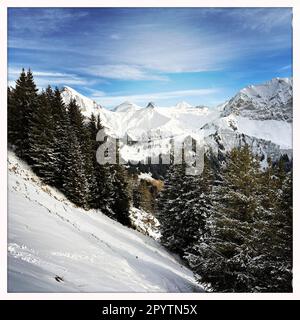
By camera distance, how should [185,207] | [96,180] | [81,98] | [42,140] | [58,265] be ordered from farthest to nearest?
[96,180] < [42,140] < [185,207] < [81,98] < [58,265]

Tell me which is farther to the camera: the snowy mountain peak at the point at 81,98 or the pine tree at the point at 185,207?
the pine tree at the point at 185,207

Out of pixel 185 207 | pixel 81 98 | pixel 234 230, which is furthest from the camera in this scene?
pixel 185 207

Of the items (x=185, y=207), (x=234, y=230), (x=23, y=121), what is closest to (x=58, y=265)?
(x=234, y=230)

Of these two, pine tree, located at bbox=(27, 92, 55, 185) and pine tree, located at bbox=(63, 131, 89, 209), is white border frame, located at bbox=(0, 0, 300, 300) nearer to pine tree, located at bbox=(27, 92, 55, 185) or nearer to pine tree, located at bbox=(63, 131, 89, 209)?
pine tree, located at bbox=(27, 92, 55, 185)

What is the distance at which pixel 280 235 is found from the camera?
13312 millimetres

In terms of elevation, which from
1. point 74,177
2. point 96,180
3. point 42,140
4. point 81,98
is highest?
point 81,98

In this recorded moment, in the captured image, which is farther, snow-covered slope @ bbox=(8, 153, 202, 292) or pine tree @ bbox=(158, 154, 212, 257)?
pine tree @ bbox=(158, 154, 212, 257)

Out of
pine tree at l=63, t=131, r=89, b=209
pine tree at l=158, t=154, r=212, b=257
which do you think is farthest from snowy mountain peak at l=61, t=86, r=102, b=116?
pine tree at l=158, t=154, r=212, b=257

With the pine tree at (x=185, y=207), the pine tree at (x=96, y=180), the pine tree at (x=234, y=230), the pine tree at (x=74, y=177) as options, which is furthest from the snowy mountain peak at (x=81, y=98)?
the pine tree at (x=96, y=180)

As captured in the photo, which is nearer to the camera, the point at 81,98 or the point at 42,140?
the point at 81,98

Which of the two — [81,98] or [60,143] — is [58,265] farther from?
[60,143]
